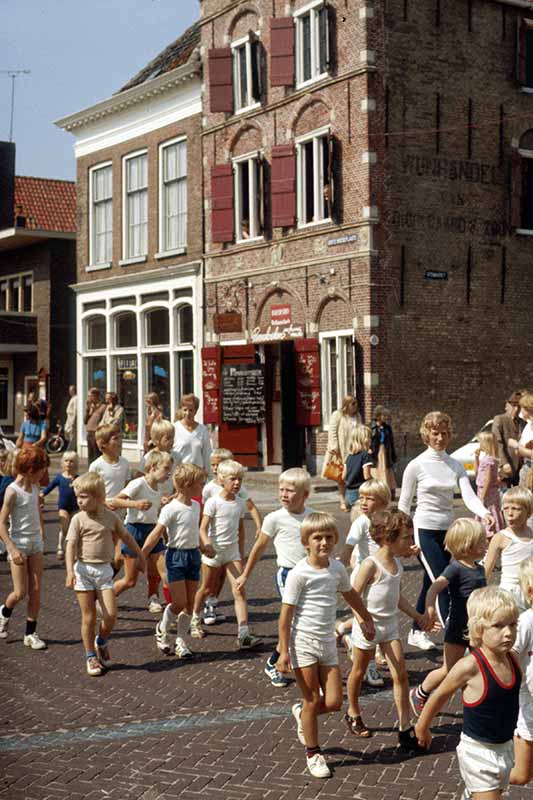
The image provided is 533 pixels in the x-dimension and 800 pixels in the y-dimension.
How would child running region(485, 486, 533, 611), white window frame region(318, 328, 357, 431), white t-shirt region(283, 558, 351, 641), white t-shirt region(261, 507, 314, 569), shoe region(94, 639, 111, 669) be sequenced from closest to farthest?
white t-shirt region(283, 558, 351, 641), child running region(485, 486, 533, 611), white t-shirt region(261, 507, 314, 569), shoe region(94, 639, 111, 669), white window frame region(318, 328, 357, 431)

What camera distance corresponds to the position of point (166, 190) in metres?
27.0

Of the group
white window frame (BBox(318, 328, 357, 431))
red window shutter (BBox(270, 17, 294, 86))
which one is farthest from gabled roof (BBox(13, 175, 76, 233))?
white window frame (BBox(318, 328, 357, 431))

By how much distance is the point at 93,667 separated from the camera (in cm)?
743

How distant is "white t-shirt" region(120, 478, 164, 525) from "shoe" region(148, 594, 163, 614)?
2.69 ft

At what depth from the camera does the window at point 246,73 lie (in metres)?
23.5

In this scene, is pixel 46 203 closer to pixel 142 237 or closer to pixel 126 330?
pixel 126 330

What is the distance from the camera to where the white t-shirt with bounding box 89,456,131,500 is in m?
9.55

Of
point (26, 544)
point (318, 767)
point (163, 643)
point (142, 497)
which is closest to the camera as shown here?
point (318, 767)

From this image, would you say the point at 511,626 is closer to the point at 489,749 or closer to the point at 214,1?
the point at 489,749

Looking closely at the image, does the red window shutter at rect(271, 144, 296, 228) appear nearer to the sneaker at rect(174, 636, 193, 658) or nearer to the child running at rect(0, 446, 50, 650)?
the child running at rect(0, 446, 50, 650)

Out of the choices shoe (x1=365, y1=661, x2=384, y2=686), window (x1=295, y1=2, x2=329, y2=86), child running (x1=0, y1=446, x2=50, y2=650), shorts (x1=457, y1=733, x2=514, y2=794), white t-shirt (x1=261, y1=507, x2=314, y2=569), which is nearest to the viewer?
shorts (x1=457, y1=733, x2=514, y2=794)

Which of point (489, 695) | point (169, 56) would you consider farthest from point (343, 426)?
point (169, 56)

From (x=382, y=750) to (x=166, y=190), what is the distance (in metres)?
22.7

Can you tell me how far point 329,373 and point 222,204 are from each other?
549cm
